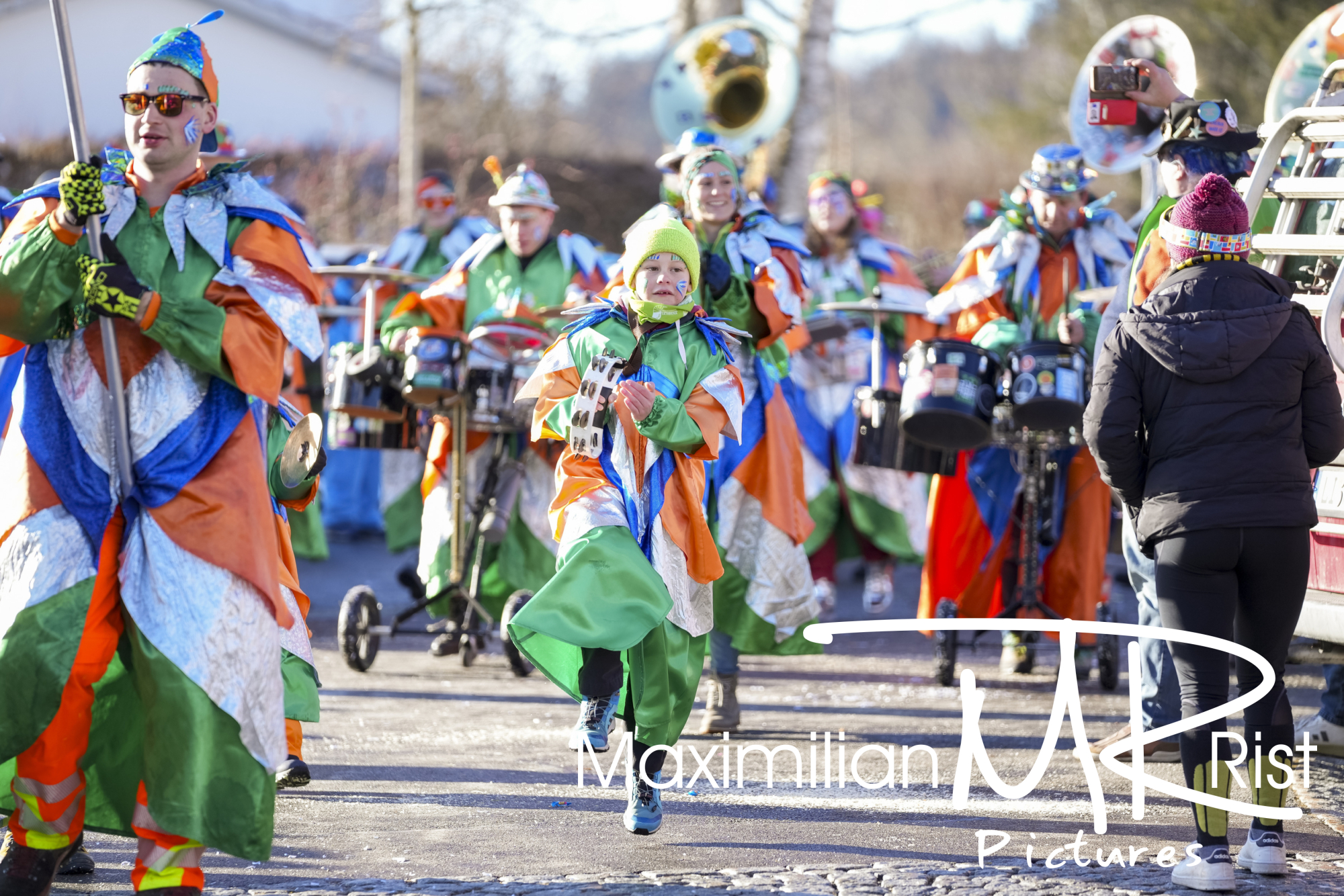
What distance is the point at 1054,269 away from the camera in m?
7.93

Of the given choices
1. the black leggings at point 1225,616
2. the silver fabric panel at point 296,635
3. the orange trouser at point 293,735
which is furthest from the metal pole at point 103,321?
the black leggings at point 1225,616

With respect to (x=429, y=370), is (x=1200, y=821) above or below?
below

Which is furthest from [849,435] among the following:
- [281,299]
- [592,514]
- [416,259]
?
[281,299]

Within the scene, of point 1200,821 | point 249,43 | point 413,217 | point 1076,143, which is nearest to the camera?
point 1200,821

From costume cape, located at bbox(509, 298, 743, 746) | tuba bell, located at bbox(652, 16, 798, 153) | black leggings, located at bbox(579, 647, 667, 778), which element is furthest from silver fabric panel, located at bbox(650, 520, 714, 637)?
tuba bell, located at bbox(652, 16, 798, 153)

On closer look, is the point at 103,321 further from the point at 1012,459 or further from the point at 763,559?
the point at 1012,459

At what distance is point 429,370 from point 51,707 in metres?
3.79

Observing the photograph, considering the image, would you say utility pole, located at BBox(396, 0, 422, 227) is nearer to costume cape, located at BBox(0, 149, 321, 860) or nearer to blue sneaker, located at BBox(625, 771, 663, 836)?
blue sneaker, located at BBox(625, 771, 663, 836)

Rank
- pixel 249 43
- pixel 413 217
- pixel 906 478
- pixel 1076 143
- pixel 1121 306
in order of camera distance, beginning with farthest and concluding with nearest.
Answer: pixel 249 43
pixel 413 217
pixel 906 478
pixel 1076 143
pixel 1121 306

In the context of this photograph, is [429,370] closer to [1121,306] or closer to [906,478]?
[1121,306]

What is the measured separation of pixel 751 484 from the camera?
669cm

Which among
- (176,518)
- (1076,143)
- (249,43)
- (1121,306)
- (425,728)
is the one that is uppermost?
(249,43)

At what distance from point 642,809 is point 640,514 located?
881mm

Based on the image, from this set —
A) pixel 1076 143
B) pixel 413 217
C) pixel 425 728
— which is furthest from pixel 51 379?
pixel 413 217
